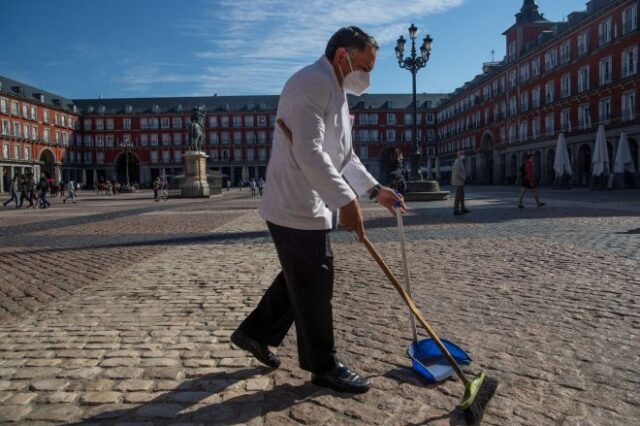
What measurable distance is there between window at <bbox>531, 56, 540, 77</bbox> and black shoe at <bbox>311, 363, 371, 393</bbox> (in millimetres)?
50945

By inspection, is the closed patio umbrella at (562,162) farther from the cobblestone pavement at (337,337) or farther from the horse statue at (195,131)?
the cobblestone pavement at (337,337)

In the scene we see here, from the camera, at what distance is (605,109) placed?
37219 mm

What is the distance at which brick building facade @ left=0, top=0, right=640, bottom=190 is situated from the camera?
37281 millimetres

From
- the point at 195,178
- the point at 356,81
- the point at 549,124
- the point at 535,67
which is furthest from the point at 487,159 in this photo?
the point at 356,81

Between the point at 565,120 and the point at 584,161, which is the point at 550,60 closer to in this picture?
the point at 565,120

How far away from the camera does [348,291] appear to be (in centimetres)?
478

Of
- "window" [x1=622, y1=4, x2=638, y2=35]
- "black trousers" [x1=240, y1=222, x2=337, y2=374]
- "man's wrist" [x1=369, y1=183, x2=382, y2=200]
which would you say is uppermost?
"window" [x1=622, y1=4, x2=638, y2=35]

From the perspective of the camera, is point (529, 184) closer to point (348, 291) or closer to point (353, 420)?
point (348, 291)

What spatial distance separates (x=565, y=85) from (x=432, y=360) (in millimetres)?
46473

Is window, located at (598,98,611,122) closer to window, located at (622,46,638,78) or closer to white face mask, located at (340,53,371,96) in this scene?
window, located at (622,46,638,78)

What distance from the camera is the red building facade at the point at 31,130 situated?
199ft

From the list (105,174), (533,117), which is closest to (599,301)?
(533,117)

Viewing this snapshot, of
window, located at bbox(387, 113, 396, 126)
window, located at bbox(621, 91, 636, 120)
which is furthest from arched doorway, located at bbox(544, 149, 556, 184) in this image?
window, located at bbox(387, 113, 396, 126)

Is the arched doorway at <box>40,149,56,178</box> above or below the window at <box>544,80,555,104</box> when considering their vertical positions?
below
